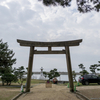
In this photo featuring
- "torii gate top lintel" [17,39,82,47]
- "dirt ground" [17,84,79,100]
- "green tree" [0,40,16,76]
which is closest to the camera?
"dirt ground" [17,84,79,100]

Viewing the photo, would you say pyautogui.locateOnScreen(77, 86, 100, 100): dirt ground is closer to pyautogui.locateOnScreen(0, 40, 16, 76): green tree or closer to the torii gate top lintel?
the torii gate top lintel

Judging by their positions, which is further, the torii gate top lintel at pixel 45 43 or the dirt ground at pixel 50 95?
the torii gate top lintel at pixel 45 43

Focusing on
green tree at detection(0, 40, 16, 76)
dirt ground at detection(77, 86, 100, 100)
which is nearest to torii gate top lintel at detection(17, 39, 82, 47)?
dirt ground at detection(77, 86, 100, 100)

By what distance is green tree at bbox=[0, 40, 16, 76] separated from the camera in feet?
54.7

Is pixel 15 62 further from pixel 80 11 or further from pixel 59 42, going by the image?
pixel 80 11

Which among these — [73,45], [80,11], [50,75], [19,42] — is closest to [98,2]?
[80,11]

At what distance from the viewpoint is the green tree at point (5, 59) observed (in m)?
16.7

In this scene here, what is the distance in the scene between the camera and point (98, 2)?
6.45 metres

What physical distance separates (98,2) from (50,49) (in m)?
5.56

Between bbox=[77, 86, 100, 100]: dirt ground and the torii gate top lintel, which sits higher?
the torii gate top lintel

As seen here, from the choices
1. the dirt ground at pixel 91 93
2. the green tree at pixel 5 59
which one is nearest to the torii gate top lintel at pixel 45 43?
the dirt ground at pixel 91 93

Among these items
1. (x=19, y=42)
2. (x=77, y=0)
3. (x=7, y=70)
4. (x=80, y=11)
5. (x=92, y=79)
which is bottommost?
(x=92, y=79)

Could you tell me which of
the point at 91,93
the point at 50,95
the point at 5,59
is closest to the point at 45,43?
the point at 50,95

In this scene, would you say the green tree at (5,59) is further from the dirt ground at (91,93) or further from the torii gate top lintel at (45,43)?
the dirt ground at (91,93)
